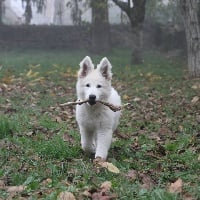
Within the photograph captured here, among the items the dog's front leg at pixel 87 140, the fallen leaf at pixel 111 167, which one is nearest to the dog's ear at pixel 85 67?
the dog's front leg at pixel 87 140

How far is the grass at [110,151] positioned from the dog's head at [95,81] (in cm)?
78

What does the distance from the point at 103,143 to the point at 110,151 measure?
2.04 ft

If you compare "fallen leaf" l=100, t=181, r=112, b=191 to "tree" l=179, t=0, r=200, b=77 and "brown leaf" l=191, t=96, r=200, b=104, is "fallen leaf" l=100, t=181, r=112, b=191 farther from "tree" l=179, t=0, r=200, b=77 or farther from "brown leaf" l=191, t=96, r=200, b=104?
"tree" l=179, t=0, r=200, b=77

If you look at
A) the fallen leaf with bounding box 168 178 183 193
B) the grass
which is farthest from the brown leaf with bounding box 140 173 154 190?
the fallen leaf with bounding box 168 178 183 193

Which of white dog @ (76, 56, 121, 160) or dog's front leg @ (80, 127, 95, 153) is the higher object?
white dog @ (76, 56, 121, 160)

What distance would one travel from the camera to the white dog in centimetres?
642

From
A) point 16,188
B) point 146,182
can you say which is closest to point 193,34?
point 146,182

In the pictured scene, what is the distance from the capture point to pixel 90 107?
658cm

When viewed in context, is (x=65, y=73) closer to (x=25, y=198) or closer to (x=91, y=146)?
(x=91, y=146)

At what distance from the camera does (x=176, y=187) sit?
4.88m

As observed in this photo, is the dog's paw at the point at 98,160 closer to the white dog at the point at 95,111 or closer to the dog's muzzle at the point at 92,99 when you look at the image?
the white dog at the point at 95,111

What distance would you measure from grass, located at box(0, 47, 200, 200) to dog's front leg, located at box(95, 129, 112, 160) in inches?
4.8

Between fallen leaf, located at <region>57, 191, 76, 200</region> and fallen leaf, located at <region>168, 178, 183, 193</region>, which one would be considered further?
fallen leaf, located at <region>168, 178, 183, 193</region>

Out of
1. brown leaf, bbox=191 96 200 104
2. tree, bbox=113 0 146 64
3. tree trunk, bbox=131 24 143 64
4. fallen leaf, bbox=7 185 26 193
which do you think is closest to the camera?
fallen leaf, bbox=7 185 26 193
